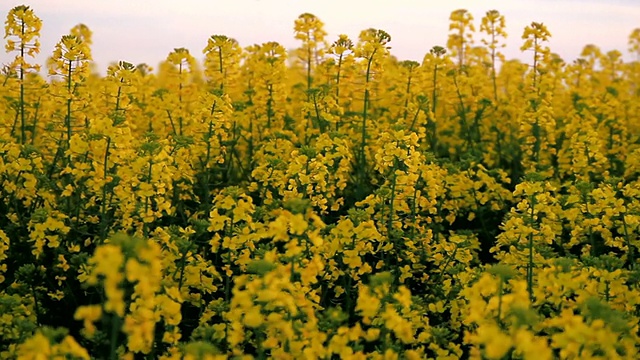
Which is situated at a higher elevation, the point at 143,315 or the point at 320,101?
the point at 320,101

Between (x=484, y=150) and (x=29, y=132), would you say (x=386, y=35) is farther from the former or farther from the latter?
(x=29, y=132)

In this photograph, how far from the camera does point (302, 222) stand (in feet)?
11.1

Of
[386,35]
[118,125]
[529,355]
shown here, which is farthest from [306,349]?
[386,35]

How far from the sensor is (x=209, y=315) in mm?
4332

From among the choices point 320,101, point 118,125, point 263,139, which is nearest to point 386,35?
point 320,101

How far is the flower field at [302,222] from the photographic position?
11.0 ft

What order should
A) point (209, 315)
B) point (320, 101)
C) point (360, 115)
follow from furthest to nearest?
point (360, 115) < point (320, 101) < point (209, 315)

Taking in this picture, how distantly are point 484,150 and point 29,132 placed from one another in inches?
190

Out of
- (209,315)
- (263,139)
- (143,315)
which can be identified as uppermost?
(263,139)

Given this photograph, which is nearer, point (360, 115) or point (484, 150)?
point (360, 115)

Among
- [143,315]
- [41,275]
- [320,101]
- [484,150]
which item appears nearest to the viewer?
[143,315]

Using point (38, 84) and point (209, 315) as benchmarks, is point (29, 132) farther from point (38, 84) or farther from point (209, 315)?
point (209, 315)

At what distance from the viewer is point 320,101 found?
6520mm

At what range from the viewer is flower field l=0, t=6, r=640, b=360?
3.34m
